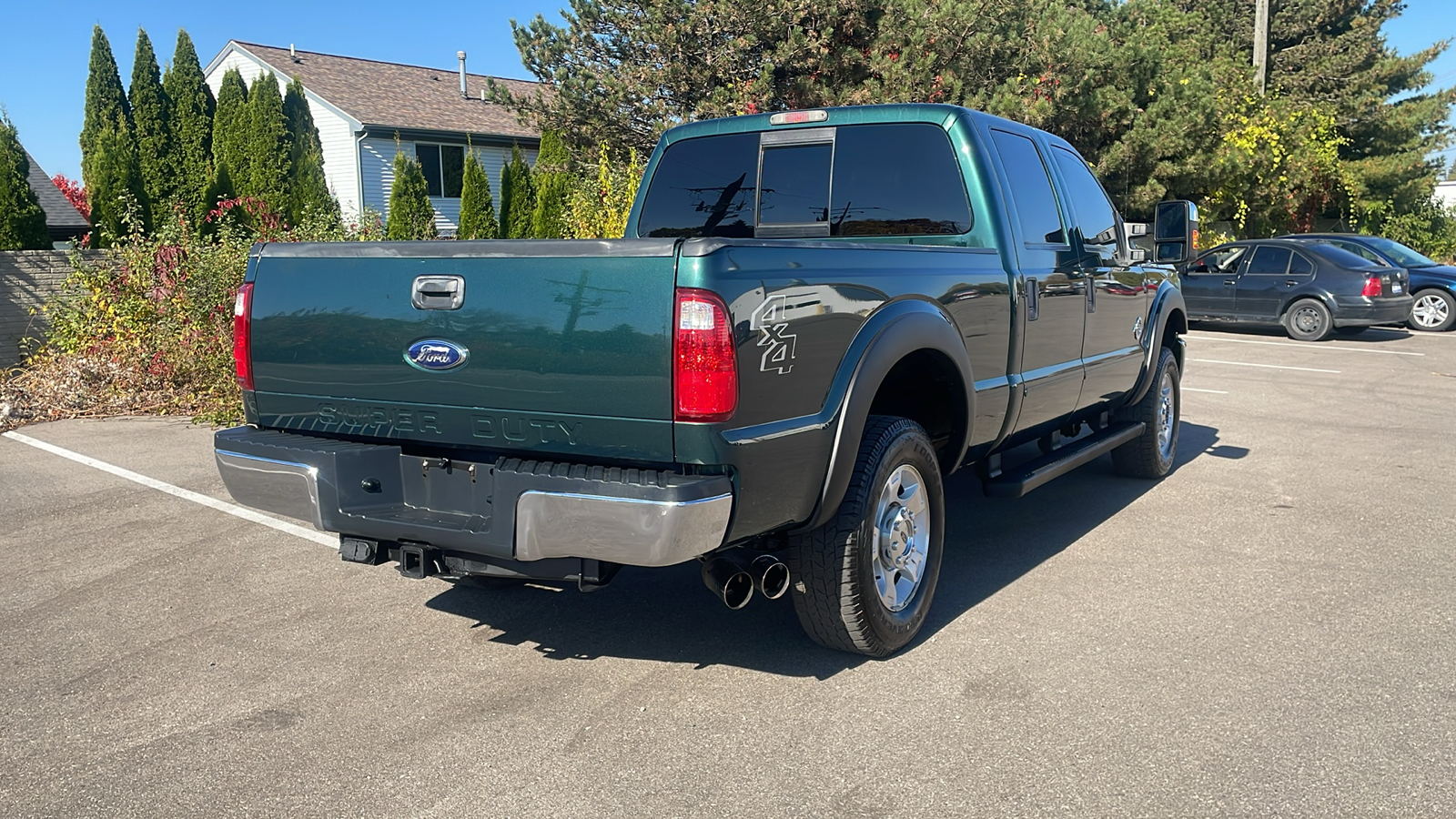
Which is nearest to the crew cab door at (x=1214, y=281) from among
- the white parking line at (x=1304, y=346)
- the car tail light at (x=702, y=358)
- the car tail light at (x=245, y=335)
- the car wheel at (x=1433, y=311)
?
the white parking line at (x=1304, y=346)

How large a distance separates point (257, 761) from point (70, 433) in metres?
7.49

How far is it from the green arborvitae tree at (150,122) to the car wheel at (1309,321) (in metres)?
21.2

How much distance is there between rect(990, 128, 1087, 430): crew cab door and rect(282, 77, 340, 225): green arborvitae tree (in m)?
21.4

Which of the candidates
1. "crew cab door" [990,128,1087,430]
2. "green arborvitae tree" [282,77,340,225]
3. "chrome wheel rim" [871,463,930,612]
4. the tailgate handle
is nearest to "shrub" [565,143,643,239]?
"crew cab door" [990,128,1087,430]

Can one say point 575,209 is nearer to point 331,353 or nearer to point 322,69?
point 331,353

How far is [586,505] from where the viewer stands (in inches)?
131

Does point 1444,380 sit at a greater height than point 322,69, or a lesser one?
lesser

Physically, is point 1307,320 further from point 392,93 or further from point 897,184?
point 392,93

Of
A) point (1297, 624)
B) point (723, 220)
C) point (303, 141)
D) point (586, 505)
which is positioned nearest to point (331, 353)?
point (586, 505)

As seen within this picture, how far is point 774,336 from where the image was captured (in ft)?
A: 11.4

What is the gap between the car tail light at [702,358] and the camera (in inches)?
129

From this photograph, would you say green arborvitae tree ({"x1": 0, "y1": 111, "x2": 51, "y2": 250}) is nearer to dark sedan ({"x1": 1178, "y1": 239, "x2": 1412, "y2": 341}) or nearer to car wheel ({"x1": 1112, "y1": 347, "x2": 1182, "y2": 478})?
car wheel ({"x1": 1112, "y1": 347, "x2": 1182, "y2": 478})

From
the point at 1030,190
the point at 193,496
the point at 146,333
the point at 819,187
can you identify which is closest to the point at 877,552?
the point at 819,187

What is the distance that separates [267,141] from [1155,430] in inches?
916
